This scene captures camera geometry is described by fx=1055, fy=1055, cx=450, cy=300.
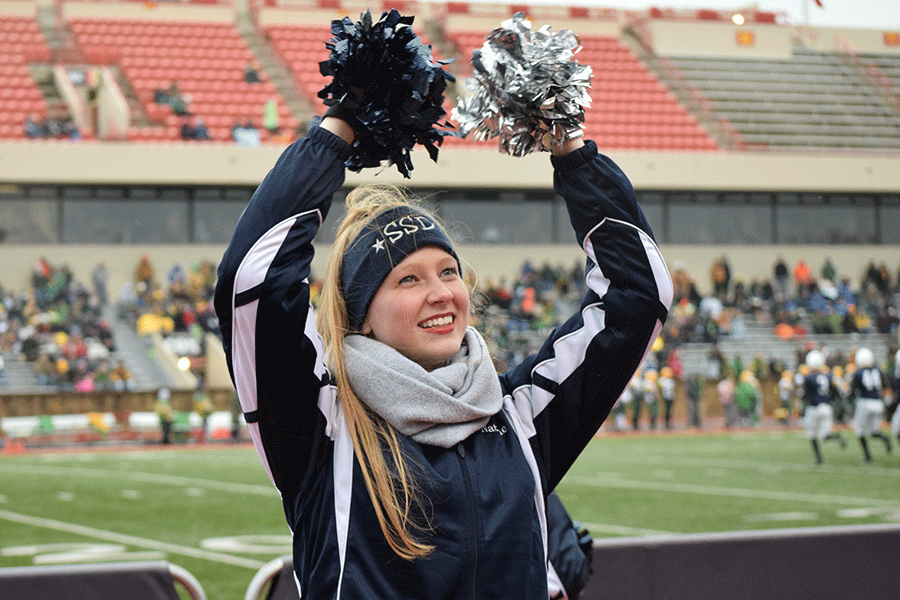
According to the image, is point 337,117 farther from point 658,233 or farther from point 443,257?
point 658,233

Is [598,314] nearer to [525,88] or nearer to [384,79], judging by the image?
[525,88]

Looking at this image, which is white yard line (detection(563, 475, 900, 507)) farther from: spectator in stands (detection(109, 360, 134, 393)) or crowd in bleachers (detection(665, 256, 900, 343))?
crowd in bleachers (detection(665, 256, 900, 343))

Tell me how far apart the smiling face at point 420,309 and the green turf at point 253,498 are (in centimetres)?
393

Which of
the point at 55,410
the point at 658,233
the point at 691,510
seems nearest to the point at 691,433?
the point at 658,233

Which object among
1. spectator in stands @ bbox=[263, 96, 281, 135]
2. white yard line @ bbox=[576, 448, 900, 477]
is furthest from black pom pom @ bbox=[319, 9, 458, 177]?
spectator in stands @ bbox=[263, 96, 281, 135]

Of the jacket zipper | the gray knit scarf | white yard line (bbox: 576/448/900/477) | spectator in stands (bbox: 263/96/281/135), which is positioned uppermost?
spectator in stands (bbox: 263/96/281/135)

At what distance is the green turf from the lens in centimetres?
680

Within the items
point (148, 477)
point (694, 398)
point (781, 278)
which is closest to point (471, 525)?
point (148, 477)

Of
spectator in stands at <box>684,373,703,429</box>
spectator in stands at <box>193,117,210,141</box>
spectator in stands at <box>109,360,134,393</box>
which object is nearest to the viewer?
spectator in stands at <box>109,360,134,393</box>

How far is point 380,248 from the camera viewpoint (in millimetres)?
1643

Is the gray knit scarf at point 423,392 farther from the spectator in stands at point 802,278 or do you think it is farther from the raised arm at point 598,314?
the spectator in stands at point 802,278

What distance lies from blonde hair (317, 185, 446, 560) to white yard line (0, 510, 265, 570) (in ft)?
14.7

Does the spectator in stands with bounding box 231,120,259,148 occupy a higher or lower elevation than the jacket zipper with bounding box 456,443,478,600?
higher

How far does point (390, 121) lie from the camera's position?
156 centimetres
